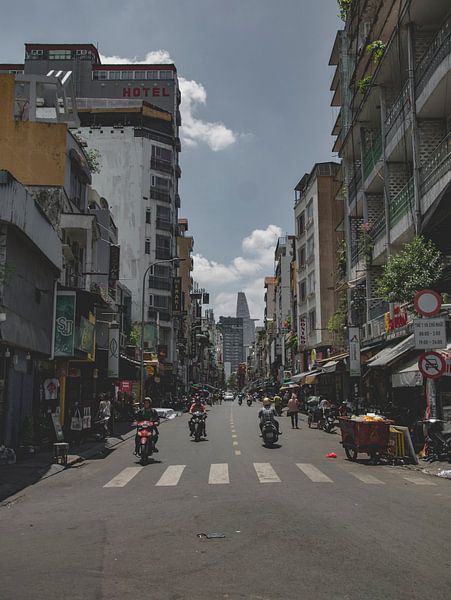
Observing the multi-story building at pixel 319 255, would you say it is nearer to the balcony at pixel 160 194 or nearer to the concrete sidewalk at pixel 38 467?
the balcony at pixel 160 194

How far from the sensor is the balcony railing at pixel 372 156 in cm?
2818

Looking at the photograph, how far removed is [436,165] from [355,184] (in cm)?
1203

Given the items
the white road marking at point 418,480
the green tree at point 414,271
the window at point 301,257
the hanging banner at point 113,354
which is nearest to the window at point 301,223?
the window at point 301,257

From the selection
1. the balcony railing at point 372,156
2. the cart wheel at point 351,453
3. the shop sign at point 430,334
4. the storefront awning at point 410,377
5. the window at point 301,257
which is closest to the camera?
the shop sign at point 430,334

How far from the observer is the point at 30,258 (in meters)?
18.3

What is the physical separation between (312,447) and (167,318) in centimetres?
4882

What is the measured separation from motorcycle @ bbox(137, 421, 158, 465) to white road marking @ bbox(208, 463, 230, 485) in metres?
2.19

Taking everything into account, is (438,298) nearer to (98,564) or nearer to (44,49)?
(98,564)

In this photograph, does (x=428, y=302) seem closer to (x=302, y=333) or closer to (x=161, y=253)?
(x=302, y=333)

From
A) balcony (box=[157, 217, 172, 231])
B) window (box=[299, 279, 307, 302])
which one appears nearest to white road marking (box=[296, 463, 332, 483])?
window (box=[299, 279, 307, 302])

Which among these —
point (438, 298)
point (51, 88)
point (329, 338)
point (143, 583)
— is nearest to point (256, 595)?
point (143, 583)

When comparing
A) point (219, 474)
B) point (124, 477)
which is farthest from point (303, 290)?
point (124, 477)

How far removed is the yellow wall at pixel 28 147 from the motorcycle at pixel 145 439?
1110cm

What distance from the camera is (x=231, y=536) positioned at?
738cm
